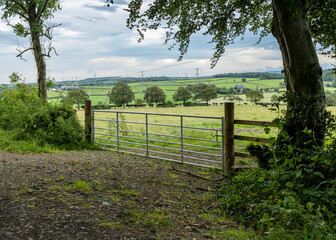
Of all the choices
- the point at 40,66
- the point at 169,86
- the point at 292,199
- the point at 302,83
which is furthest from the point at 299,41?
the point at 169,86

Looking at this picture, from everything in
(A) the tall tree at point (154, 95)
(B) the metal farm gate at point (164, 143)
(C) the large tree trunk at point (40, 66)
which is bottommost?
(B) the metal farm gate at point (164, 143)

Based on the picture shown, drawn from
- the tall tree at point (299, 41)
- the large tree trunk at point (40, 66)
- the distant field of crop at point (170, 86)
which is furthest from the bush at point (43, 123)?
the distant field of crop at point (170, 86)

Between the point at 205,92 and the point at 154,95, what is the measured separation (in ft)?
17.4

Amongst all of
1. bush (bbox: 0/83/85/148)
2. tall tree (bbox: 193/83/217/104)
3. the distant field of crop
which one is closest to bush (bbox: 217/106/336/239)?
bush (bbox: 0/83/85/148)

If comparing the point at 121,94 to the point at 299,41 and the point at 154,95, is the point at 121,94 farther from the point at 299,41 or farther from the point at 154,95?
the point at 299,41

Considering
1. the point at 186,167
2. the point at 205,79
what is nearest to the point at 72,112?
the point at 186,167

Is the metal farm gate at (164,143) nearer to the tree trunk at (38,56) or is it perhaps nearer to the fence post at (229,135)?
the fence post at (229,135)

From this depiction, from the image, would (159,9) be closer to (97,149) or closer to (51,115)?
(97,149)

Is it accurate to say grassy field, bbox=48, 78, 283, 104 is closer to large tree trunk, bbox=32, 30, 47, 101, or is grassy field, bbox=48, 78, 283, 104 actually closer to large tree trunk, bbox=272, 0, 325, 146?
large tree trunk, bbox=32, 30, 47, 101

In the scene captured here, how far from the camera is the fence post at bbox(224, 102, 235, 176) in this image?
Answer: 5.89m

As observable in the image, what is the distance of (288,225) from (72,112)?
24.9 feet

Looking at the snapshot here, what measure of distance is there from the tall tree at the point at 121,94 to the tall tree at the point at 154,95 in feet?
5.37

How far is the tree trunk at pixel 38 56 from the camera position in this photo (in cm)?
1102

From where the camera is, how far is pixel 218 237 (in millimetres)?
2941
